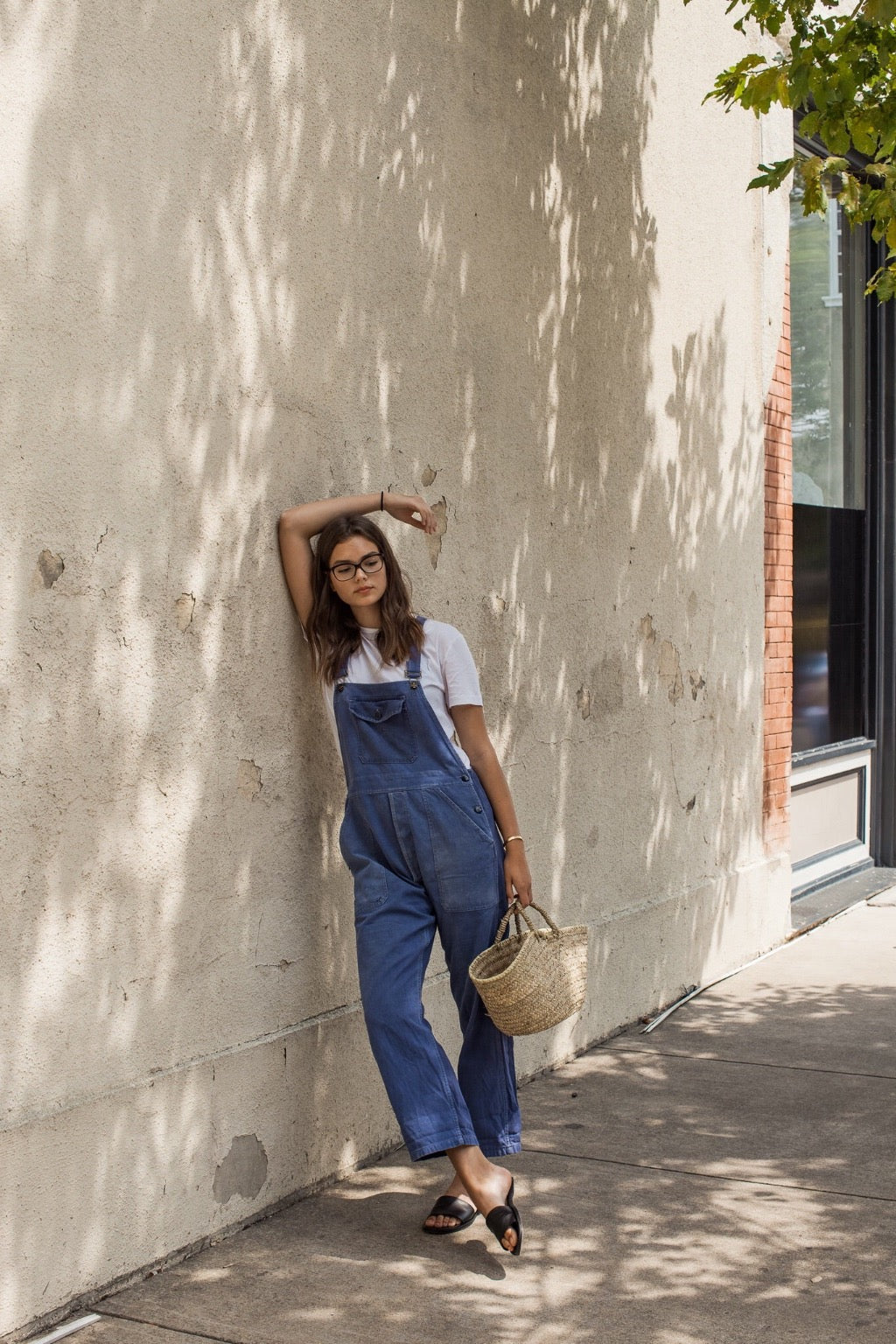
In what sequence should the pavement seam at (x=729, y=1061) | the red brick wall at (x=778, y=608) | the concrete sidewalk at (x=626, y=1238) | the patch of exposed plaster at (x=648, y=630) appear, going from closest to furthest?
the concrete sidewalk at (x=626, y=1238) → the pavement seam at (x=729, y=1061) → the patch of exposed plaster at (x=648, y=630) → the red brick wall at (x=778, y=608)

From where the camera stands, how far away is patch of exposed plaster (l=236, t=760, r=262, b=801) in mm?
4180

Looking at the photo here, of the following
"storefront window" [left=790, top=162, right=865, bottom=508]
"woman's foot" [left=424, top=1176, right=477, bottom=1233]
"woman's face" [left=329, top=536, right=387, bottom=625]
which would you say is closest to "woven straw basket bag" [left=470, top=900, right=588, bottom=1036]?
"woman's foot" [left=424, top=1176, right=477, bottom=1233]

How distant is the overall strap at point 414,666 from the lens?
4.22 m

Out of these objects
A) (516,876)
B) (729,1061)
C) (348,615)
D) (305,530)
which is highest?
(305,530)

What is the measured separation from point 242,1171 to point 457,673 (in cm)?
150

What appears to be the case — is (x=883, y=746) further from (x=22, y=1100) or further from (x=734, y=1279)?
(x=22, y=1100)

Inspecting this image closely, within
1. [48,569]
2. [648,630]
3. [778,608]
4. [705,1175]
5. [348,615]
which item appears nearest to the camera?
[48,569]

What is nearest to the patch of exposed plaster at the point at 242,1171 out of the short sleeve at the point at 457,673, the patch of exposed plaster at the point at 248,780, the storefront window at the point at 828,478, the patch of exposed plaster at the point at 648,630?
the patch of exposed plaster at the point at 248,780

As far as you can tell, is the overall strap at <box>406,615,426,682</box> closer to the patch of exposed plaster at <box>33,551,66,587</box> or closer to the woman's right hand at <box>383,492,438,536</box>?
the woman's right hand at <box>383,492,438,536</box>

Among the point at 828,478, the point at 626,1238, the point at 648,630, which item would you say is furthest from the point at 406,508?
the point at 828,478

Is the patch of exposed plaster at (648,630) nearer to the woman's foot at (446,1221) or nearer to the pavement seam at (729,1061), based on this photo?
the pavement seam at (729,1061)

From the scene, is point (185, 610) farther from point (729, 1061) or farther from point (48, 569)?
point (729, 1061)

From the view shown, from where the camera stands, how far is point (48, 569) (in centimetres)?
Result: 351

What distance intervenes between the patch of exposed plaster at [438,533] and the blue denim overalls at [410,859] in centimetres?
87
